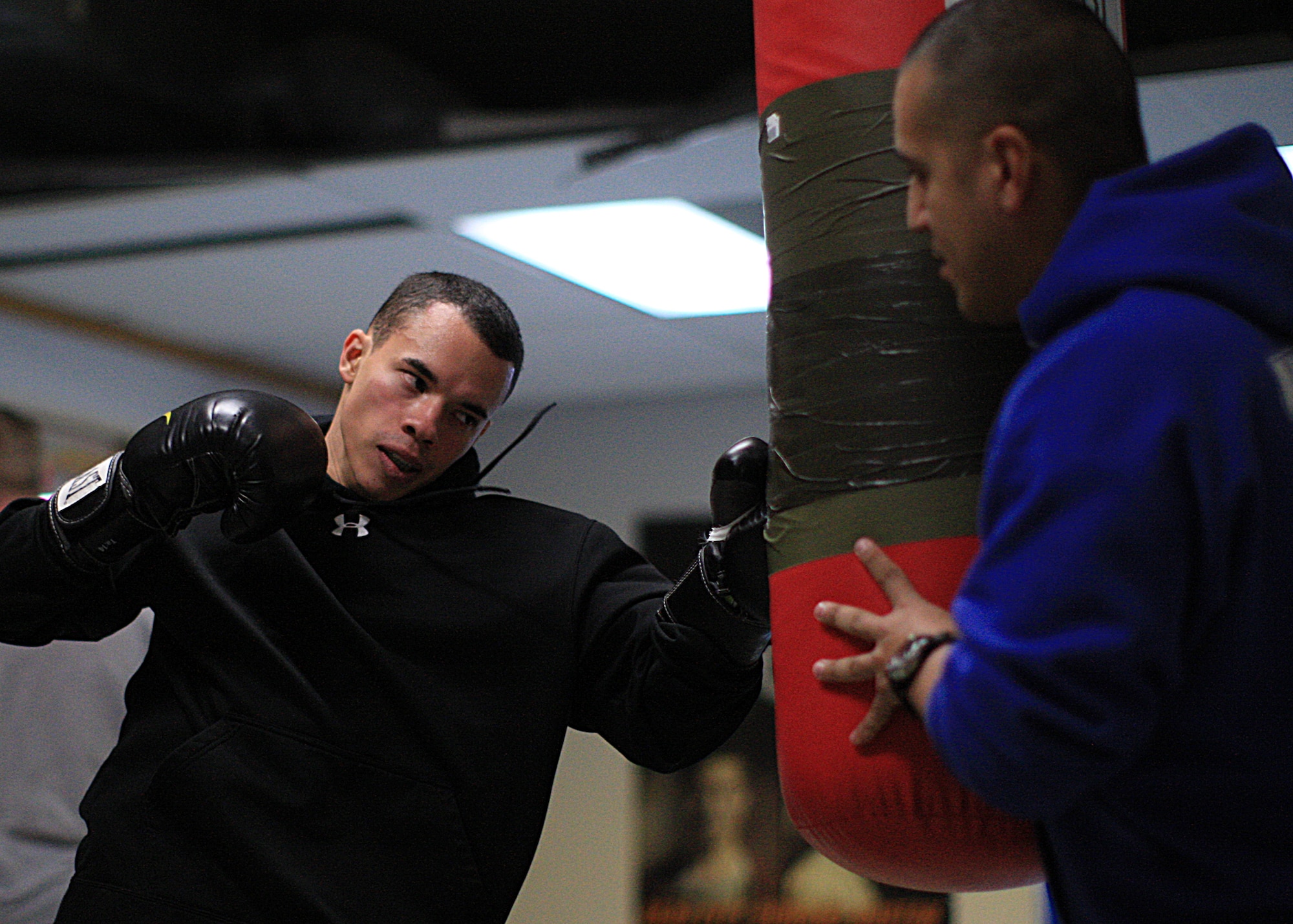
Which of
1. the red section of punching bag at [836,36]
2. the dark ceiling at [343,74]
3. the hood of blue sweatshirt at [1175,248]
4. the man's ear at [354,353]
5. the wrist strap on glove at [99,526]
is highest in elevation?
the dark ceiling at [343,74]

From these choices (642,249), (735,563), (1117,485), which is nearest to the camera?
(1117,485)

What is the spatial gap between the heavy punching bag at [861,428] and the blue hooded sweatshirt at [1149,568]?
0.25 meters

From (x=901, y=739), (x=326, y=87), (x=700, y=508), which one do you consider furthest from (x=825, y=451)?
(x=700, y=508)

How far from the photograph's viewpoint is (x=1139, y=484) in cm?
94

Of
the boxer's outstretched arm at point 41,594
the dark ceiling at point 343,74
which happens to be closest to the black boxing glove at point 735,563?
the boxer's outstretched arm at point 41,594

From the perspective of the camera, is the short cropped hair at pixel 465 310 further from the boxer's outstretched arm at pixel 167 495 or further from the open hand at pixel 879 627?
the open hand at pixel 879 627

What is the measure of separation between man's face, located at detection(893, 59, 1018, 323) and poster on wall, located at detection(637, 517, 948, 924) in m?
4.19

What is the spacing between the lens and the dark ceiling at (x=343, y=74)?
11.0 ft

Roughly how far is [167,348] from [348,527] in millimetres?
3802

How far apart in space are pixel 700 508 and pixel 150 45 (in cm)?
299

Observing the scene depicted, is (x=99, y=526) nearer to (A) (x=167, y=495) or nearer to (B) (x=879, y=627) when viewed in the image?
(A) (x=167, y=495)

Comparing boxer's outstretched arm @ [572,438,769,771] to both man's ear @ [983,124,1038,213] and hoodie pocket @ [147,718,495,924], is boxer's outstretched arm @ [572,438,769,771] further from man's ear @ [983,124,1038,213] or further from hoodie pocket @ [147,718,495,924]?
man's ear @ [983,124,1038,213]

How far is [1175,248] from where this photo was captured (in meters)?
1.02

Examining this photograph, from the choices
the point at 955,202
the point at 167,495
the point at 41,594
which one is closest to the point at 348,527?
the point at 167,495
